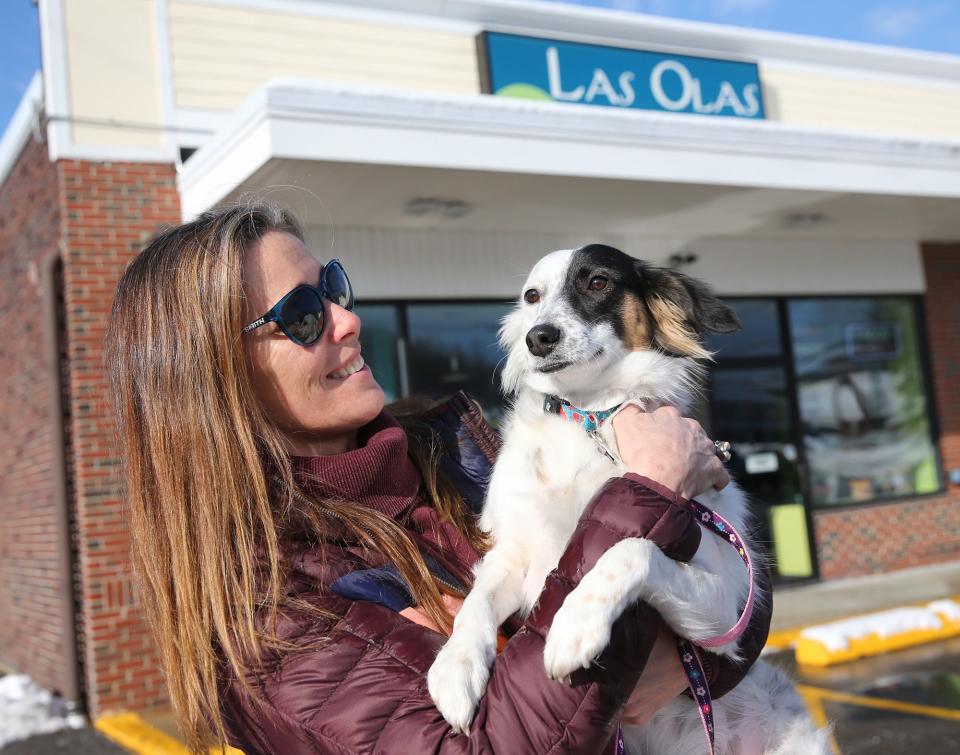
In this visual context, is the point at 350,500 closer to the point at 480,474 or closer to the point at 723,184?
the point at 480,474

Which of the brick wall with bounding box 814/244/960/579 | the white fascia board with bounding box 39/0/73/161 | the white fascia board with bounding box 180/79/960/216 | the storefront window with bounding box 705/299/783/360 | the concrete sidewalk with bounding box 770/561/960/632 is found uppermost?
the white fascia board with bounding box 39/0/73/161

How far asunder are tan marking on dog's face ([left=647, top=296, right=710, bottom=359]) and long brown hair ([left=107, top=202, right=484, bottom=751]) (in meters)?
0.99

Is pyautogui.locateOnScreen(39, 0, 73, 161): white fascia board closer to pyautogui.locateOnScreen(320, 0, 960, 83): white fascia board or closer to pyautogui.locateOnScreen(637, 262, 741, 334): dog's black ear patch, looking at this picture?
pyautogui.locateOnScreen(320, 0, 960, 83): white fascia board

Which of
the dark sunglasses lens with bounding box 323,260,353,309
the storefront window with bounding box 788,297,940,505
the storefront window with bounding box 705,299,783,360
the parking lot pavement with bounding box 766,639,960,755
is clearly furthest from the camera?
the storefront window with bounding box 788,297,940,505

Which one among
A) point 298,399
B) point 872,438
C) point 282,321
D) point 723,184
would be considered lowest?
point 872,438

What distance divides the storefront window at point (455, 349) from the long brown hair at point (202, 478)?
6500 millimetres

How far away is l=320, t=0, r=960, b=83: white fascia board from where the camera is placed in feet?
30.4

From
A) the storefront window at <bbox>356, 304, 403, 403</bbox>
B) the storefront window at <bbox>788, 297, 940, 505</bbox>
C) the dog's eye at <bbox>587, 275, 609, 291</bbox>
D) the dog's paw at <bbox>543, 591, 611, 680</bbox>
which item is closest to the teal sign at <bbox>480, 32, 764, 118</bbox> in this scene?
the storefront window at <bbox>788, 297, 940, 505</bbox>

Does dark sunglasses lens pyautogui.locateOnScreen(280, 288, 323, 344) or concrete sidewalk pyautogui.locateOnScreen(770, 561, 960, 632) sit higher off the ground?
dark sunglasses lens pyautogui.locateOnScreen(280, 288, 323, 344)

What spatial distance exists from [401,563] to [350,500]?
0.69 ft

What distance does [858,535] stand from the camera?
34.4 ft

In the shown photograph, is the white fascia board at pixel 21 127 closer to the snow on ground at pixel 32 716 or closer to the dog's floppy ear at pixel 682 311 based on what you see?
the snow on ground at pixel 32 716

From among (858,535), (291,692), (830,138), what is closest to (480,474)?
(291,692)

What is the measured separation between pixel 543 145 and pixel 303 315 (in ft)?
17.3
